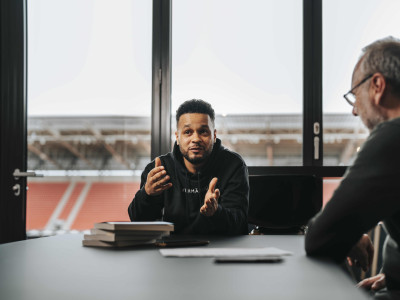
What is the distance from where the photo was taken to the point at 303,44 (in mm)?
3092

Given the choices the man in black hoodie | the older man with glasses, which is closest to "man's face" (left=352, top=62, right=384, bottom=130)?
the older man with glasses

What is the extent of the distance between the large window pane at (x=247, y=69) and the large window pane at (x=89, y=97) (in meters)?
0.29

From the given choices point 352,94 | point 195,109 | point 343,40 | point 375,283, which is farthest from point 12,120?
point 375,283

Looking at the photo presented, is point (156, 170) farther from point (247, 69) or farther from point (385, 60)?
point (247, 69)

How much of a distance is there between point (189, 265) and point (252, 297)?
332mm

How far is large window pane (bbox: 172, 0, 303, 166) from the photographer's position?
3.10 meters

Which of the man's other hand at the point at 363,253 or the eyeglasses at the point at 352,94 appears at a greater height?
the eyeglasses at the point at 352,94

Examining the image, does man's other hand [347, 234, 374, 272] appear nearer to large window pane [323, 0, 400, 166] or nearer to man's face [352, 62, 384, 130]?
man's face [352, 62, 384, 130]

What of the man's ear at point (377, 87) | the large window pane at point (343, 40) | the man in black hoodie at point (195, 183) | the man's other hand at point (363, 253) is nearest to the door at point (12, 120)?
the man in black hoodie at point (195, 183)

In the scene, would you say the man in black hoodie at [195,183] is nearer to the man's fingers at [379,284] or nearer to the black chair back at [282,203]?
the black chair back at [282,203]

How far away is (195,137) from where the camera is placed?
2.26 m

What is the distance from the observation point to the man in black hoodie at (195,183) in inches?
79.4

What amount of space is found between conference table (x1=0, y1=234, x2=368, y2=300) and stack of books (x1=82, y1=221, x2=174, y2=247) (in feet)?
0.15

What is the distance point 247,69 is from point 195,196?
1.29 metres
